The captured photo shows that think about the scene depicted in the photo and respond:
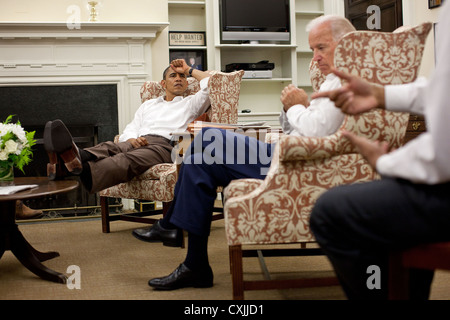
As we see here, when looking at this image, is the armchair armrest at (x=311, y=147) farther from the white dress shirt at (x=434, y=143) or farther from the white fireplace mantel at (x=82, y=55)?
the white fireplace mantel at (x=82, y=55)

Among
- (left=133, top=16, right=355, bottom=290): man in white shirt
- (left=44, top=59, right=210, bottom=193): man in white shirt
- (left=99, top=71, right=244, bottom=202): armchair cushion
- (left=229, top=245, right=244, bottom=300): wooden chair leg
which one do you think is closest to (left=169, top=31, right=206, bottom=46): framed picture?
(left=44, top=59, right=210, bottom=193): man in white shirt

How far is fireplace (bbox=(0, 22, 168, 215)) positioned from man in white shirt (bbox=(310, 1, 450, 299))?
10.4 ft

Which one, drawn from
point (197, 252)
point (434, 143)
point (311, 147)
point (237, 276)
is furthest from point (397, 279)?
point (197, 252)

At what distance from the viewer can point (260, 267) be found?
2.32 metres

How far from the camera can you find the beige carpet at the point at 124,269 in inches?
75.7

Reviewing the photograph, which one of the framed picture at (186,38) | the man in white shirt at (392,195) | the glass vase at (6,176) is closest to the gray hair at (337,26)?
the man in white shirt at (392,195)

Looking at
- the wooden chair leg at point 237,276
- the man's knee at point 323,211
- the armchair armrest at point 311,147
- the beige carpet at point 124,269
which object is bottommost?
the beige carpet at point 124,269

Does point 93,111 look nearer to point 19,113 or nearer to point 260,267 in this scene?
point 19,113

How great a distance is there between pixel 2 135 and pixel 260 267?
137 cm

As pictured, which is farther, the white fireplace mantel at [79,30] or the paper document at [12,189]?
the white fireplace mantel at [79,30]

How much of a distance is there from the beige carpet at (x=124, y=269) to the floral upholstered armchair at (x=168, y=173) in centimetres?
26

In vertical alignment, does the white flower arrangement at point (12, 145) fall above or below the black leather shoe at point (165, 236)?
above

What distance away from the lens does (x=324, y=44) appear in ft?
6.09
